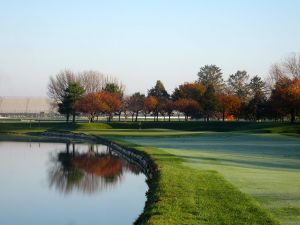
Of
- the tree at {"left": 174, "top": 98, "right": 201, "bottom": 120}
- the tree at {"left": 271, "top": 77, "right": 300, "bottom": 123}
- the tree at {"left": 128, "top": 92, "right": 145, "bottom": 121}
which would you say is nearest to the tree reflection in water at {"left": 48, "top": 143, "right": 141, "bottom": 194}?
the tree at {"left": 271, "top": 77, "right": 300, "bottom": 123}

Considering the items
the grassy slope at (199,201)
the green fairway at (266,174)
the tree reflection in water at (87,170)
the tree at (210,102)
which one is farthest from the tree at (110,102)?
the grassy slope at (199,201)

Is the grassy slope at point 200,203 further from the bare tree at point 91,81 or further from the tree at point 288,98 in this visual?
the bare tree at point 91,81

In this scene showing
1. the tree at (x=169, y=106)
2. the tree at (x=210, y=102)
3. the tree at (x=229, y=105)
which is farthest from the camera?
A: the tree at (x=169, y=106)

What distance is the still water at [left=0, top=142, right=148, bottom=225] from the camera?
Answer: 1619 centimetres

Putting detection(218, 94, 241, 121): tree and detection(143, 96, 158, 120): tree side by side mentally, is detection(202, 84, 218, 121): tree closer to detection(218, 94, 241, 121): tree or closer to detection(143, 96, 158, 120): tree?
detection(218, 94, 241, 121): tree

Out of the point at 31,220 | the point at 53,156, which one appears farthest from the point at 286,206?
the point at 53,156

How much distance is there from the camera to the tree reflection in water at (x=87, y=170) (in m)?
23.5

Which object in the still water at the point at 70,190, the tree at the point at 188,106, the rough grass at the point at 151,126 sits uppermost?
the tree at the point at 188,106

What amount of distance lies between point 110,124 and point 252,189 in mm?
71254

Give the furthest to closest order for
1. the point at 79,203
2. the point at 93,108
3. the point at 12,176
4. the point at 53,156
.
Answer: the point at 93,108 → the point at 53,156 → the point at 12,176 → the point at 79,203

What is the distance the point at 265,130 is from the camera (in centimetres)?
6262

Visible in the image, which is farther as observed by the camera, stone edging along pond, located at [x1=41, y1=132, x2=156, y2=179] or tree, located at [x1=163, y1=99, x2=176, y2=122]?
tree, located at [x1=163, y1=99, x2=176, y2=122]

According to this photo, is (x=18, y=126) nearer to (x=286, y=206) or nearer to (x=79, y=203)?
(x=79, y=203)

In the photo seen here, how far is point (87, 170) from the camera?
3003 cm
